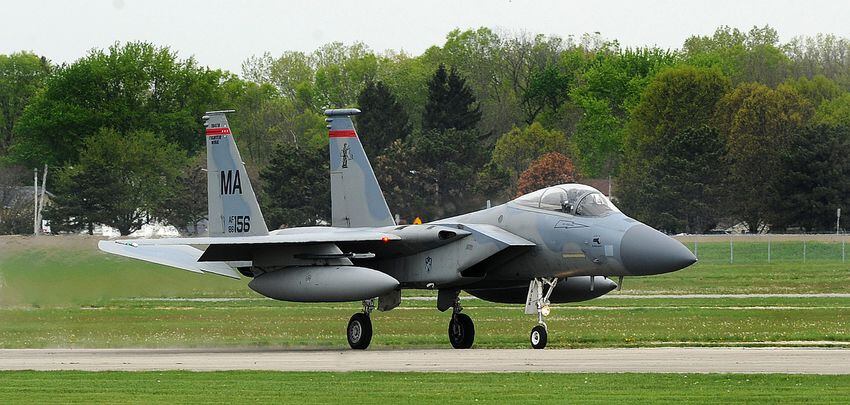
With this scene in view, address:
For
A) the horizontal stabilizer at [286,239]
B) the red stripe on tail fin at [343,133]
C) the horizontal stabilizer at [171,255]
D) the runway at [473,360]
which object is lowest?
the runway at [473,360]

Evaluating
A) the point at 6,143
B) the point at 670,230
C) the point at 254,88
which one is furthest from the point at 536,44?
the point at 670,230

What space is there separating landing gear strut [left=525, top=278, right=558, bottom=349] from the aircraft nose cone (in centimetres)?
169

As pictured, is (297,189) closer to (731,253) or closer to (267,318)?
(731,253)

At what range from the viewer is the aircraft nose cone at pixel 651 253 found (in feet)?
74.0

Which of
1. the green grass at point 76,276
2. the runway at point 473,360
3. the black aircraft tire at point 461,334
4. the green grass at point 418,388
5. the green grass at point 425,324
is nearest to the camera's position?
the green grass at point 418,388

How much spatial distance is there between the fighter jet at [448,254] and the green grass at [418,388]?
4862mm

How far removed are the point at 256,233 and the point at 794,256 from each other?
4706 cm

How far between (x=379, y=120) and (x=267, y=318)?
54.2 meters

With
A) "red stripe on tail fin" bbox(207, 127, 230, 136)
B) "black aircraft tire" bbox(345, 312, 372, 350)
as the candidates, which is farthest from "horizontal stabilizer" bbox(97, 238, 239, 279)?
"black aircraft tire" bbox(345, 312, 372, 350)

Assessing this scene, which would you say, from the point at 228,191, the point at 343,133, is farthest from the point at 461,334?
the point at 228,191

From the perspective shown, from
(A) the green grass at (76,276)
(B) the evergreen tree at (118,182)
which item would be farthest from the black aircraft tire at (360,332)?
(B) the evergreen tree at (118,182)

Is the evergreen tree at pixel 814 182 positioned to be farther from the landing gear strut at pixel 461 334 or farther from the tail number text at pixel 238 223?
the landing gear strut at pixel 461 334

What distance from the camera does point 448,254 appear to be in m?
24.9

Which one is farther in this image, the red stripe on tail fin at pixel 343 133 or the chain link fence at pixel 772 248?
the chain link fence at pixel 772 248
